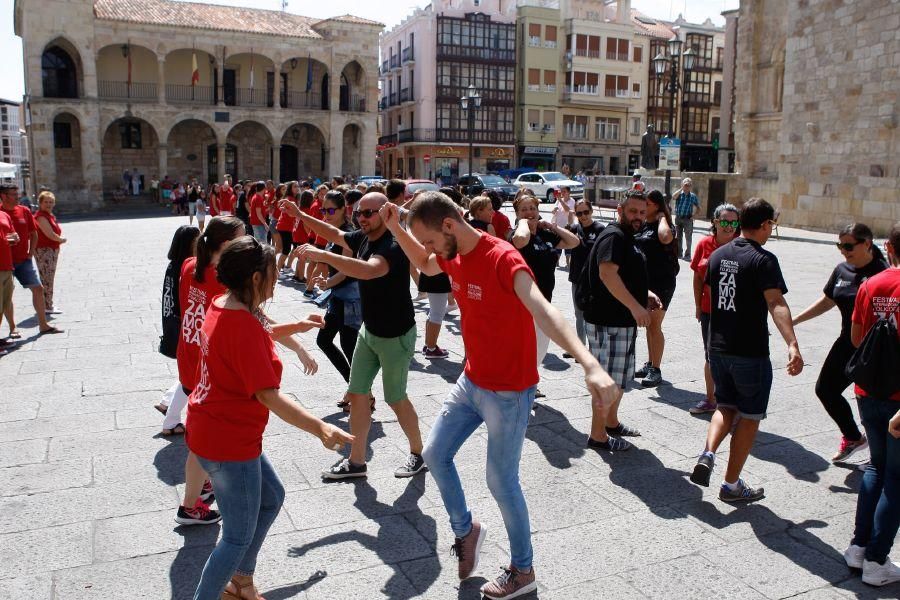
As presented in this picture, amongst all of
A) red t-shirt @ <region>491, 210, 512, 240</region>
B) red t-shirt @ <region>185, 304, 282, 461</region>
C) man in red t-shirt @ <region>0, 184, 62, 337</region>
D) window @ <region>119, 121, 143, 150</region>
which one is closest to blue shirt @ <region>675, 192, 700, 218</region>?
red t-shirt @ <region>491, 210, 512, 240</region>

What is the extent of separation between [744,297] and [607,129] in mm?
54317

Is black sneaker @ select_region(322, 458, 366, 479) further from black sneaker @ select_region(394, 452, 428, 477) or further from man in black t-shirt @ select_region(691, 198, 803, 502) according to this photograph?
man in black t-shirt @ select_region(691, 198, 803, 502)

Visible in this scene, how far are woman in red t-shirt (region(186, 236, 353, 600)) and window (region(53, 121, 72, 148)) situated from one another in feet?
132

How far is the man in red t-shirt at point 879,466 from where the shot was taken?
3445 millimetres

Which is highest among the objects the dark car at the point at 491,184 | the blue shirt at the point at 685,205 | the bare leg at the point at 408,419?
the dark car at the point at 491,184

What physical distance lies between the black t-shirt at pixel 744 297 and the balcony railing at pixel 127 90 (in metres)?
40.0

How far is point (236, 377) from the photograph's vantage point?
288 cm

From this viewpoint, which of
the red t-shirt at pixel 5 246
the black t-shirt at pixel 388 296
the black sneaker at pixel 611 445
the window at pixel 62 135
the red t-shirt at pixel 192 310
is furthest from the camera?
the window at pixel 62 135

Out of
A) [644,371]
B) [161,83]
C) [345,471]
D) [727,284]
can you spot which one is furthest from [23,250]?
[161,83]

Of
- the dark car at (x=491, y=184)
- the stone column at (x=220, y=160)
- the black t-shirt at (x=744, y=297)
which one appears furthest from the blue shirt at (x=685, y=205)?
the stone column at (x=220, y=160)

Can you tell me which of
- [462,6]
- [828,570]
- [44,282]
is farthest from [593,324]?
[462,6]

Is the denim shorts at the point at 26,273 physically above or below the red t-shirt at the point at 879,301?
below

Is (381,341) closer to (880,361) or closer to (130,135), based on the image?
(880,361)

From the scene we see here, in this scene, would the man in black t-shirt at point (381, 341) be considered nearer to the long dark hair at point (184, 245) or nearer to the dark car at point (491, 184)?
the long dark hair at point (184, 245)
